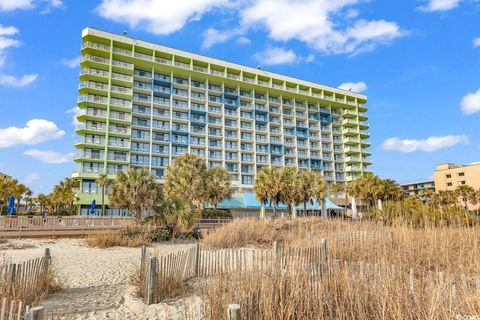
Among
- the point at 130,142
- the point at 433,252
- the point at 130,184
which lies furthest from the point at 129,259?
the point at 130,142

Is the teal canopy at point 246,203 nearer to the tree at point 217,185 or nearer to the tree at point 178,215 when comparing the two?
the tree at point 217,185

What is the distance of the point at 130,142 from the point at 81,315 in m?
54.1

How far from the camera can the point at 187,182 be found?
36875 millimetres

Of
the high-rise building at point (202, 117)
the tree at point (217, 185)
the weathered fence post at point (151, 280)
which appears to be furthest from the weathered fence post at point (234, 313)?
the high-rise building at point (202, 117)

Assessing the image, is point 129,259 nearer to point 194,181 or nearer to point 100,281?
point 100,281

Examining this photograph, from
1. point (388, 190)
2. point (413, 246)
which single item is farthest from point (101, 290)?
point (388, 190)

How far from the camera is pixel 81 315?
6555 millimetres

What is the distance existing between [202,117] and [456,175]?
68.8 m

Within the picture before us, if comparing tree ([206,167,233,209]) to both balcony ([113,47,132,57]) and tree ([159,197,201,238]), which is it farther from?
balcony ([113,47,132,57])

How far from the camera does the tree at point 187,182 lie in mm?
36594

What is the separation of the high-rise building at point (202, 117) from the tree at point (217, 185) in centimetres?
2053

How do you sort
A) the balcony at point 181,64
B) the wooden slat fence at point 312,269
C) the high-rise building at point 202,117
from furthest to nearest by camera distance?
1. the balcony at point 181,64
2. the high-rise building at point 202,117
3. the wooden slat fence at point 312,269

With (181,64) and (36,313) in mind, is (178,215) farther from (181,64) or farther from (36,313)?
(181,64)

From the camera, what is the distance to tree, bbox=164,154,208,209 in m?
36.6
